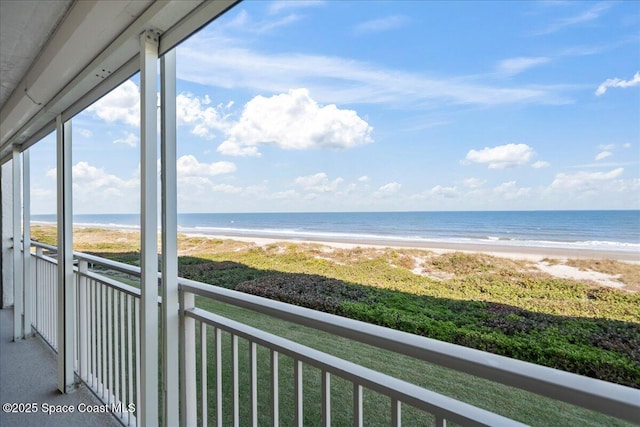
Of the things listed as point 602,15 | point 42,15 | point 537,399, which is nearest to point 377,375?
point 537,399

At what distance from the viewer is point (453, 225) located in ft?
6.15

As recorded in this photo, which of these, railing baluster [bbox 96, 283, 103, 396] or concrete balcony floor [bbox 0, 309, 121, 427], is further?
railing baluster [bbox 96, 283, 103, 396]

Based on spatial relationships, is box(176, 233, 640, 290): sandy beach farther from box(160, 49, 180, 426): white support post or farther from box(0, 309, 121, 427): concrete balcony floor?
box(0, 309, 121, 427): concrete balcony floor

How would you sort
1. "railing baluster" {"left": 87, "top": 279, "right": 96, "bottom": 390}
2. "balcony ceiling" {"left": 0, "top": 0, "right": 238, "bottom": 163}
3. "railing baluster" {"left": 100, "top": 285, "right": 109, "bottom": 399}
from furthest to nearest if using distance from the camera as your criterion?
"railing baluster" {"left": 87, "top": 279, "right": 96, "bottom": 390} < "railing baluster" {"left": 100, "top": 285, "right": 109, "bottom": 399} < "balcony ceiling" {"left": 0, "top": 0, "right": 238, "bottom": 163}

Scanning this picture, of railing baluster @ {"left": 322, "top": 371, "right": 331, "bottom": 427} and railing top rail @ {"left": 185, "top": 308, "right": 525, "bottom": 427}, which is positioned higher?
railing top rail @ {"left": 185, "top": 308, "right": 525, "bottom": 427}

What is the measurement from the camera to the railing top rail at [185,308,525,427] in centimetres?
70

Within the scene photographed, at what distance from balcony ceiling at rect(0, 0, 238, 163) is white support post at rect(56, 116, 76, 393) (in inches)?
10.1

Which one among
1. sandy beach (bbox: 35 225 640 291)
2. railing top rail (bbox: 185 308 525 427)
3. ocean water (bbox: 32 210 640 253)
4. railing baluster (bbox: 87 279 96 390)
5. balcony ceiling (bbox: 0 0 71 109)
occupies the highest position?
balcony ceiling (bbox: 0 0 71 109)

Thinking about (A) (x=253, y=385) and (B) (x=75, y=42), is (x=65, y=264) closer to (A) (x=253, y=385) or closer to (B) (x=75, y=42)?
(B) (x=75, y=42)

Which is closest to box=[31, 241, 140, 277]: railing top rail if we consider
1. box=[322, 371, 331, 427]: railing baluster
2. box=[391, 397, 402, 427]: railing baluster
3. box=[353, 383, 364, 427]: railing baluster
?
box=[322, 371, 331, 427]: railing baluster

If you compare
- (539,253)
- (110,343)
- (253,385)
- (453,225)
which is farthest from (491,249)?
(110,343)

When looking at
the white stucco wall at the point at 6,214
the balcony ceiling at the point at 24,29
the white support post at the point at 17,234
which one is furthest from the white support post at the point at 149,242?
the white stucco wall at the point at 6,214

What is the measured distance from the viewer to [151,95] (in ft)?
5.02

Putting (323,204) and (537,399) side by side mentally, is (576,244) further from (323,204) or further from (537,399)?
(323,204)
